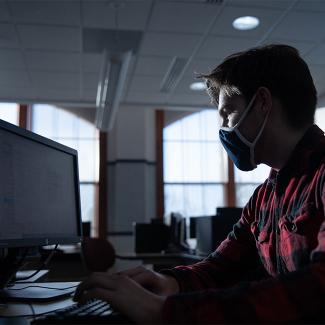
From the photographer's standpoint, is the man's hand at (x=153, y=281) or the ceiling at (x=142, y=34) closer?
the man's hand at (x=153, y=281)

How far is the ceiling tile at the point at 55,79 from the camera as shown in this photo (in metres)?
5.65

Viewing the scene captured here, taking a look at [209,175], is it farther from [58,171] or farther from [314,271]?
[314,271]

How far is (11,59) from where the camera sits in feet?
16.7

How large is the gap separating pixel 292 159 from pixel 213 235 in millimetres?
2629

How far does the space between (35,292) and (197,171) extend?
6.29m

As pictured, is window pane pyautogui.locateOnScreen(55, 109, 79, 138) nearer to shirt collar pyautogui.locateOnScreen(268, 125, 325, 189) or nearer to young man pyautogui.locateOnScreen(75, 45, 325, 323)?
young man pyautogui.locateOnScreen(75, 45, 325, 323)

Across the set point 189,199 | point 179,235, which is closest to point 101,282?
point 179,235

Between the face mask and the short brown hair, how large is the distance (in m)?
0.05

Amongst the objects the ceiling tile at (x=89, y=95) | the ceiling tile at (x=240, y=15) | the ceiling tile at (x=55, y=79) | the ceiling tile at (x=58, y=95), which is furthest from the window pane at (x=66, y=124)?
the ceiling tile at (x=240, y=15)

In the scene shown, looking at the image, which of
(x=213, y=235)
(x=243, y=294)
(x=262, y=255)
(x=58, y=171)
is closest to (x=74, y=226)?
(x=58, y=171)

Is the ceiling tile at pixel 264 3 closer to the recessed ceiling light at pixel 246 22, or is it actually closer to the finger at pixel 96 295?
the recessed ceiling light at pixel 246 22

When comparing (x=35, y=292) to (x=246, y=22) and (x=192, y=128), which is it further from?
(x=192, y=128)

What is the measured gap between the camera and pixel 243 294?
0.69 metres

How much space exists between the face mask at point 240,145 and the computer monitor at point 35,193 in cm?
60
